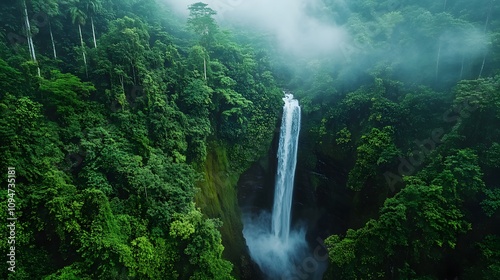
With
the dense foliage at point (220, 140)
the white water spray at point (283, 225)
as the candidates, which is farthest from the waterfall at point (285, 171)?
the dense foliage at point (220, 140)

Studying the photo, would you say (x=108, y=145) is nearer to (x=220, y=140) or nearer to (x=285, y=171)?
(x=220, y=140)

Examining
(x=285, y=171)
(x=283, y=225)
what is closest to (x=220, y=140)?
(x=285, y=171)

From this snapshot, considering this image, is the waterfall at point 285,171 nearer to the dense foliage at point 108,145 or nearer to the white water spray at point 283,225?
the white water spray at point 283,225

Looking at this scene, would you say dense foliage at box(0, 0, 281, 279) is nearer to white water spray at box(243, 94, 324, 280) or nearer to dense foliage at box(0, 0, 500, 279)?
dense foliage at box(0, 0, 500, 279)

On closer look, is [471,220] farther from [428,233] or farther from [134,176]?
[134,176]

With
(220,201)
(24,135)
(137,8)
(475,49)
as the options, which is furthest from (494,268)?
(137,8)

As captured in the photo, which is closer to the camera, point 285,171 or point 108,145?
point 108,145

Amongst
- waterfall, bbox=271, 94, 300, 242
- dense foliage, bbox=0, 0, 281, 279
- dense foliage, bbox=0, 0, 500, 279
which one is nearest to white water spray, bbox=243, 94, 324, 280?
waterfall, bbox=271, 94, 300, 242

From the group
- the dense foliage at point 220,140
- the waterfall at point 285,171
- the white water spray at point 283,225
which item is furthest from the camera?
the waterfall at point 285,171

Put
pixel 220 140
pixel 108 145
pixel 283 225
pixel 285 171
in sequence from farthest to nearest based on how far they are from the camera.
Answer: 1. pixel 283 225
2. pixel 285 171
3. pixel 220 140
4. pixel 108 145
